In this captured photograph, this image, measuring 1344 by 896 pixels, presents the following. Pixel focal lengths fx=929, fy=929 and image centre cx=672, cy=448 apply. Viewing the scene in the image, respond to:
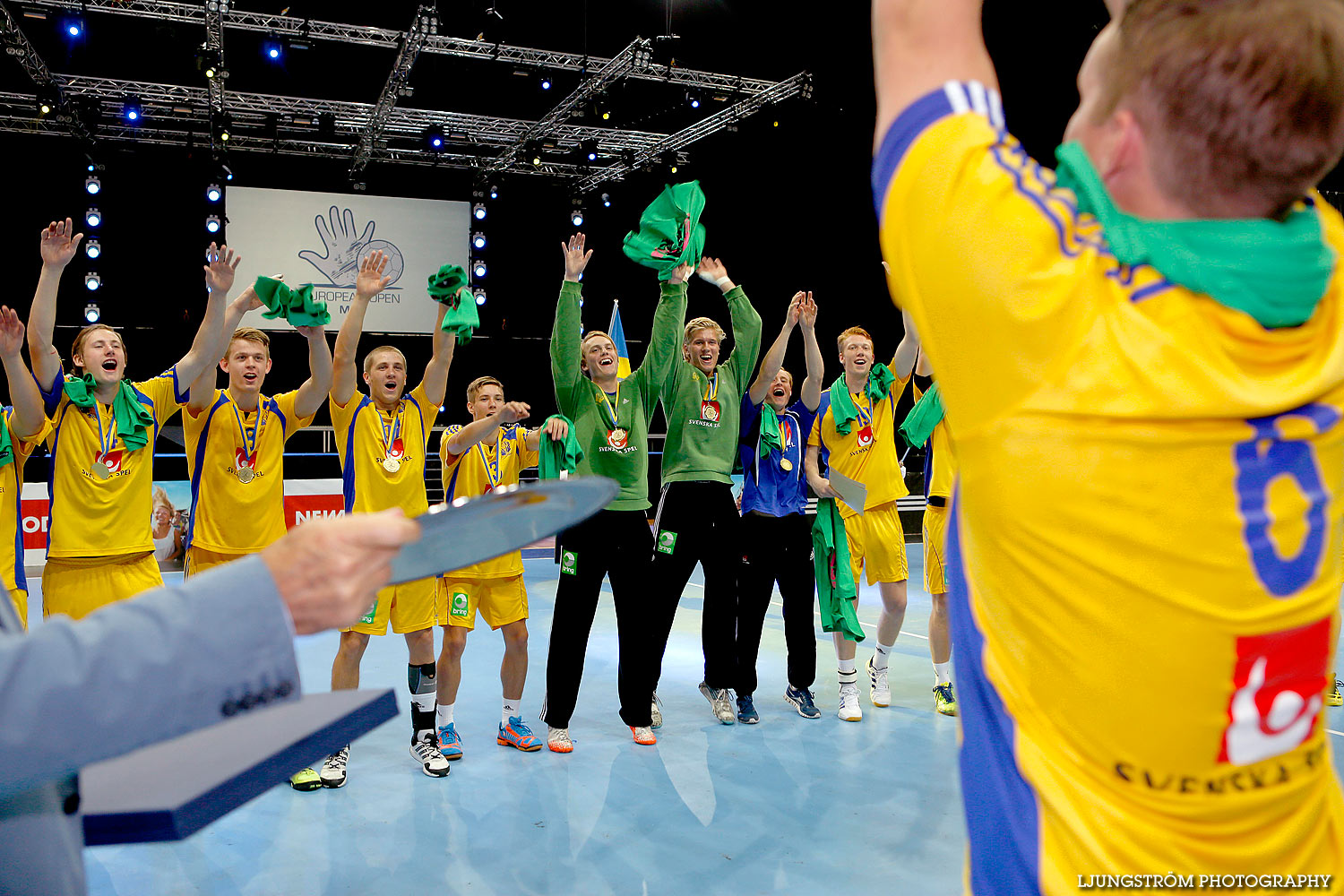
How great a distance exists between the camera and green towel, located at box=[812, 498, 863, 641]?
570 cm

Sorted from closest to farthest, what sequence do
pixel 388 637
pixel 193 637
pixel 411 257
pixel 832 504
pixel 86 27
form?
pixel 193 637
pixel 832 504
pixel 388 637
pixel 86 27
pixel 411 257

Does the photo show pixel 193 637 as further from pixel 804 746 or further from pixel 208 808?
pixel 804 746

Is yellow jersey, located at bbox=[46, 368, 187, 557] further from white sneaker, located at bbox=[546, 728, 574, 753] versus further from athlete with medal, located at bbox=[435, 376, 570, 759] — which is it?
white sneaker, located at bbox=[546, 728, 574, 753]

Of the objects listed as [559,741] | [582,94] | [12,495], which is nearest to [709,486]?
[559,741]

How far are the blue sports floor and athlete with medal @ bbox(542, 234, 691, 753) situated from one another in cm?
31

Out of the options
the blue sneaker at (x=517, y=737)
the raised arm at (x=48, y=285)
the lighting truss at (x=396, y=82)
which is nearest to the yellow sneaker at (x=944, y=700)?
the blue sneaker at (x=517, y=737)

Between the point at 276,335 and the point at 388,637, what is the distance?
11.7 meters

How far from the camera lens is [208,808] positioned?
34.6 inches

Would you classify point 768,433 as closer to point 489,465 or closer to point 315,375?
point 489,465

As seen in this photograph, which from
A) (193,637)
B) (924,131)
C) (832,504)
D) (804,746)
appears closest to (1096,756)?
(924,131)

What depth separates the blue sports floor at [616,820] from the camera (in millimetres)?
3354

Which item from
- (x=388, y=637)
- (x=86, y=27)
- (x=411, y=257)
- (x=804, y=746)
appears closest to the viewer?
(x=804, y=746)

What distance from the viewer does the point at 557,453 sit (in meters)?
4.90

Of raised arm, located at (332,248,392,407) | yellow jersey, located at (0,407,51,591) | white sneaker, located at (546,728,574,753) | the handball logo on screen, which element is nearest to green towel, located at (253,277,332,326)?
raised arm, located at (332,248,392,407)
